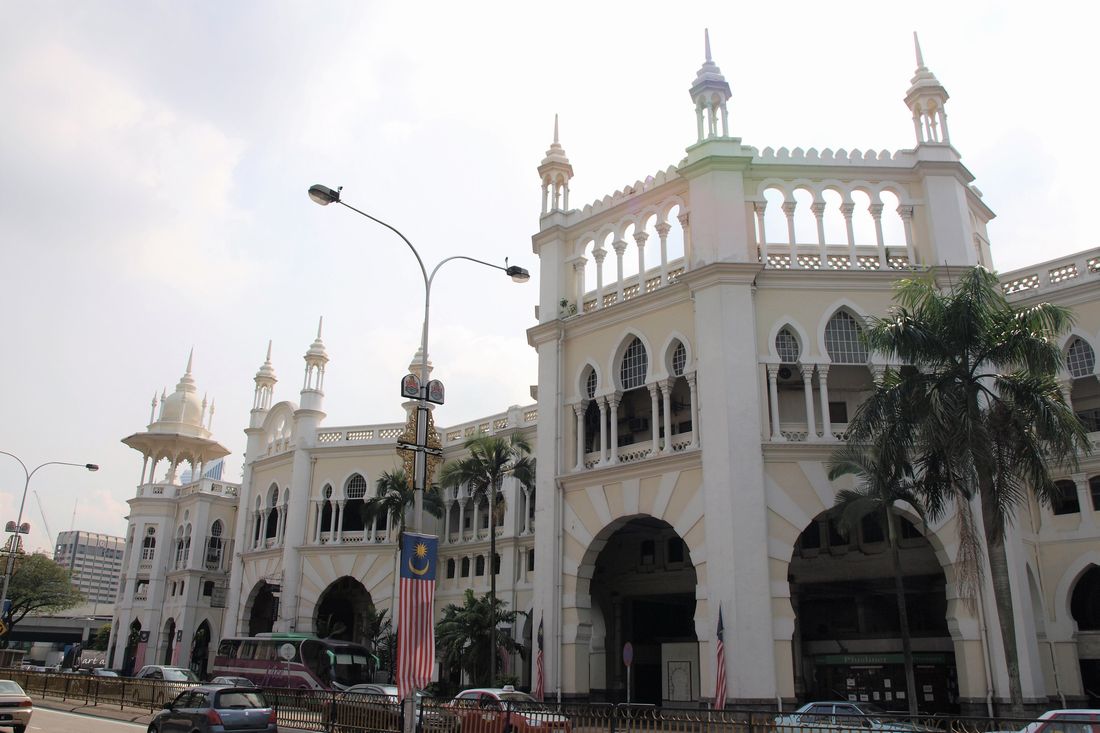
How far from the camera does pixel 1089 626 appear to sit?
81.6 feet

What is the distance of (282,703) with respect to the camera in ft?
74.3

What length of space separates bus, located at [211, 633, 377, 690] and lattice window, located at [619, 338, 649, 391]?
15771 millimetres

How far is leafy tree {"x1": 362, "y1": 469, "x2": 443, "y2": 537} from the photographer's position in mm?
39500

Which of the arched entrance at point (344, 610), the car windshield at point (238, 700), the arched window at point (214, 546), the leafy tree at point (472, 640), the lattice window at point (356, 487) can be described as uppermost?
the lattice window at point (356, 487)

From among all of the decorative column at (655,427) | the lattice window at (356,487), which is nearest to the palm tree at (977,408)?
the decorative column at (655,427)

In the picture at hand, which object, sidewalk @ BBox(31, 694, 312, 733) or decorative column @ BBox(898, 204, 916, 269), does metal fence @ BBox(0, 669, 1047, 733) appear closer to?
sidewalk @ BBox(31, 694, 312, 733)

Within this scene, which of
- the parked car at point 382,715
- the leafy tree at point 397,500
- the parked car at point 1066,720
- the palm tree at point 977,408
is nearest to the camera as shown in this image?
the parked car at point 1066,720

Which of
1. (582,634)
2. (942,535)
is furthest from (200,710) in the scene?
(942,535)

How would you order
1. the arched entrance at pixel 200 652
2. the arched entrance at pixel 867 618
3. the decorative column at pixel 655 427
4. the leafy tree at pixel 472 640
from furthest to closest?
the arched entrance at pixel 200 652 < the leafy tree at pixel 472 640 < the arched entrance at pixel 867 618 < the decorative column at pixel 655 427

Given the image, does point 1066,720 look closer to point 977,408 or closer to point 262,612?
point 977,408

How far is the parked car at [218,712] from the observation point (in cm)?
1791

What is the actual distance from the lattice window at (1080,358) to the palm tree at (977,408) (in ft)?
22.8

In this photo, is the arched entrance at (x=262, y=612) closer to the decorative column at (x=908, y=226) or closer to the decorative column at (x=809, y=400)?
the decorative column at (x=809, y=400)

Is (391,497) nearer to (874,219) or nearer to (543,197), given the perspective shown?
(543,197)
